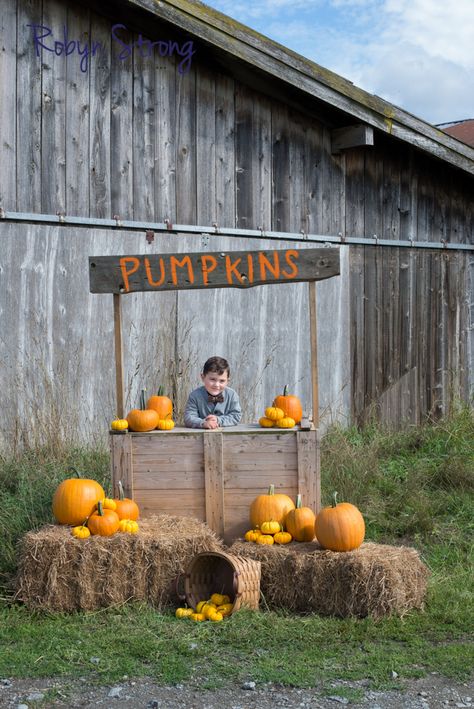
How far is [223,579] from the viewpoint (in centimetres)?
545

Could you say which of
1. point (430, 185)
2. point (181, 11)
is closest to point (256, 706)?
point (181, 11)

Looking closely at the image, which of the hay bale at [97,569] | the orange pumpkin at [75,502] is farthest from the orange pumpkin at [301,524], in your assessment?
the orange pumpkin at [75,502]

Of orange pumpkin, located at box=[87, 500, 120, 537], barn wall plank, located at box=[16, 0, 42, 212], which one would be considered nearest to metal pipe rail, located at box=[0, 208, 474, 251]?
barn wall plank, located at box=[16, 0, 42, 212]

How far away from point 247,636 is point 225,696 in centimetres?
76

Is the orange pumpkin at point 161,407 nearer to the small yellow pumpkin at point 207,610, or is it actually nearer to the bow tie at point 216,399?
the bow tie at point 216,399

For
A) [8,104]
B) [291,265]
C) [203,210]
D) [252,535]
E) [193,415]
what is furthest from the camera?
[203,210]

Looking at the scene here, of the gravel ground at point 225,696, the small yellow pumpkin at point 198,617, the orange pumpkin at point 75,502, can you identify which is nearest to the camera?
the gravel ground at point 225,696

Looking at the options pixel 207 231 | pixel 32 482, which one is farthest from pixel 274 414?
pixel 207 231

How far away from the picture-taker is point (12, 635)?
4.78 metres

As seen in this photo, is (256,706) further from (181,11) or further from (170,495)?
(181,11)

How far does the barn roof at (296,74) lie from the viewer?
8.09m

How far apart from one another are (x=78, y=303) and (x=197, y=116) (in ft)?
7.35

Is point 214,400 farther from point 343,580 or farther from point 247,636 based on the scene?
point 247,636

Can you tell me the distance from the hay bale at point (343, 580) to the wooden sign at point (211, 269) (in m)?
1.74
